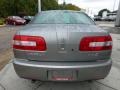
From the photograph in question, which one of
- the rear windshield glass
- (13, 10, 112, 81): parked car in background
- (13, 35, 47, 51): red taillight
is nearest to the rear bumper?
(13, 10, 112, 81): parked car in background

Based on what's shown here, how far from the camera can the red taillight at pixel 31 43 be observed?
2.91 m

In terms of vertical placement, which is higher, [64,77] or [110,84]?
[64,77]

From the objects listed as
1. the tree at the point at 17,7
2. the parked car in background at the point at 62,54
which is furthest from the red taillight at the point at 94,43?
the tree at the point at 17,7

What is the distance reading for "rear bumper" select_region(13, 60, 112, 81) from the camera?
2.84 metres

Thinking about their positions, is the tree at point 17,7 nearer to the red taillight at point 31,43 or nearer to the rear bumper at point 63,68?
the red taillight at point 31,43

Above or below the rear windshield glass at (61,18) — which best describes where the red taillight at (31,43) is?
below

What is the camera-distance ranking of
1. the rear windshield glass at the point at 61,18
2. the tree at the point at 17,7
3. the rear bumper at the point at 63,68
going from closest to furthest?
the rear bumper at the point at 63,68, the rear windshield glass at the point at 61,18, the tree at the point at 17,7

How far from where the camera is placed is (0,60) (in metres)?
5.67

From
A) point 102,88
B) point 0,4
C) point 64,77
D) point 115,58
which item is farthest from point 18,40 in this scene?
point 0,4

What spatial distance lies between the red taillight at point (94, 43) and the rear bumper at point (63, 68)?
0.23m

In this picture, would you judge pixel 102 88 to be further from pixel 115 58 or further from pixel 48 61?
pixel 115 58

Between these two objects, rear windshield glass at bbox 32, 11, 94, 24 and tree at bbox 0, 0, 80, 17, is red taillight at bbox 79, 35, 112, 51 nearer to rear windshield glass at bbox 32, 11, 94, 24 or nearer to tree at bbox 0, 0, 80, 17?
rear windshield glass at bbox 32, 11, 94, 24

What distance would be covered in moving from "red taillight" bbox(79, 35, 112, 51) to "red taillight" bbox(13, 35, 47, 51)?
59cm

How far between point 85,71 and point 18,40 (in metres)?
1.15
